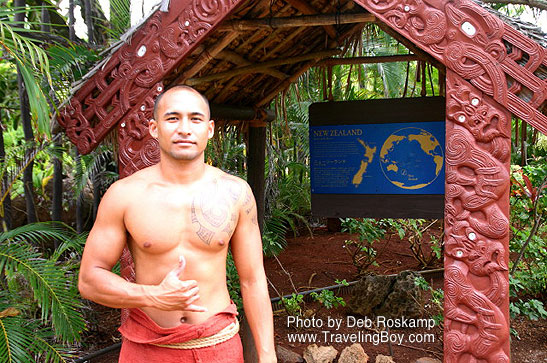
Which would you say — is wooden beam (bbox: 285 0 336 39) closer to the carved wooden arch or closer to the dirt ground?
the carved wooden arch

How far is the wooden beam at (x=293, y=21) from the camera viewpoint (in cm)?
309

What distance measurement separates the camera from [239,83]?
14.6ft

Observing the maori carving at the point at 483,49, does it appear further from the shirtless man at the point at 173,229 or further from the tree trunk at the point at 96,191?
the tree trunk at the point at 96,191

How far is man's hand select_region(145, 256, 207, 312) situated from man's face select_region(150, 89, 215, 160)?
0.49 m

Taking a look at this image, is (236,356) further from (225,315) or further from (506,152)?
(506,152)

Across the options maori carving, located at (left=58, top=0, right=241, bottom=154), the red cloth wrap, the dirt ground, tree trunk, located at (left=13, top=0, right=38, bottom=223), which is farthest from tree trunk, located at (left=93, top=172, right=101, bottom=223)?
the red cloth wrap

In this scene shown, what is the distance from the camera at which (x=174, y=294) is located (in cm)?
174

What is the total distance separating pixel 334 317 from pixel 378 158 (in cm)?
185

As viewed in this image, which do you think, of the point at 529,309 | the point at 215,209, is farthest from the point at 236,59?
the point at 529,309

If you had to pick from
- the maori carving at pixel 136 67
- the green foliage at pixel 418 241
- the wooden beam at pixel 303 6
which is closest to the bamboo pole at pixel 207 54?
the maori carving at pixel 136 67

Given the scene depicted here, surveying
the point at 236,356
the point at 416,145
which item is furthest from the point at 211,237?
the point at 416,145

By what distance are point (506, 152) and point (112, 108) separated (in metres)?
2.24

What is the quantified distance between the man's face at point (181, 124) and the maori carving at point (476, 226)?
1287mm

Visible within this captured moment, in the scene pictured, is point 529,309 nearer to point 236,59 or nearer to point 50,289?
point 236,59
